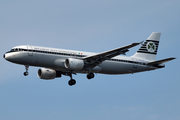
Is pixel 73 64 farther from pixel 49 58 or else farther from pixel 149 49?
pixel 149 49

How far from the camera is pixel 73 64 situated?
42.5 meters

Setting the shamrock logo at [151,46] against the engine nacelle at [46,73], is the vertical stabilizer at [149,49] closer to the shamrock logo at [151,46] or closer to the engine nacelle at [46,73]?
the shamrock logo at [151,46]

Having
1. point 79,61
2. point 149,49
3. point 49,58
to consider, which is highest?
point 149,49

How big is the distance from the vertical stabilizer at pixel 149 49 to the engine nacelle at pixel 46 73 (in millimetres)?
13153

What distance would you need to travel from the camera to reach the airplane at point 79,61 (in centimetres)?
4159

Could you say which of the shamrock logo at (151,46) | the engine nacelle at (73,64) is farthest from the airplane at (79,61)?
the shamrock logo at (151,46)

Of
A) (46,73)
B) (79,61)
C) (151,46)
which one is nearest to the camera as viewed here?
(79,61)

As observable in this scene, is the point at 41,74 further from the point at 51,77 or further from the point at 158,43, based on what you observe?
the point at 158,43

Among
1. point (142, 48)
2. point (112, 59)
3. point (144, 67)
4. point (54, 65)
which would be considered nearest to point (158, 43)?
point (142, 48)

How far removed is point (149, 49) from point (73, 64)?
1567cm

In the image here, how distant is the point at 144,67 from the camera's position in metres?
49.0

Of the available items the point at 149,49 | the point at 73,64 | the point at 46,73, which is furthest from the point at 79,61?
the point at 149,49

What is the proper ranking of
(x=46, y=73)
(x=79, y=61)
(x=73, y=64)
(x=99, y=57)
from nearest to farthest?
(x=73, y=64) → (x=79, y=61) → (x=99, y=57) → (x=46, y=73)

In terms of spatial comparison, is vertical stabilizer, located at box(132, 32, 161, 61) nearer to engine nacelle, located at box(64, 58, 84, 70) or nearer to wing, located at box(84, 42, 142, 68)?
wing, located at box(84, 42, 142, 68)
